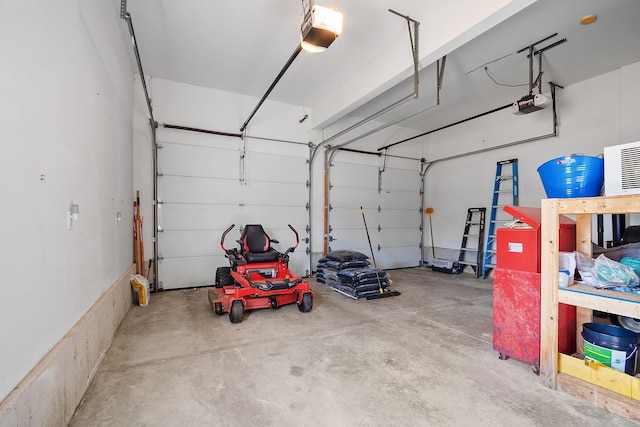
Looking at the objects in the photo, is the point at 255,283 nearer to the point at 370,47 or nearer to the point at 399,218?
the point at 370,47

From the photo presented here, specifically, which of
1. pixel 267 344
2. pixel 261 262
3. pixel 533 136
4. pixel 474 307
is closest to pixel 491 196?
pixel 533 136

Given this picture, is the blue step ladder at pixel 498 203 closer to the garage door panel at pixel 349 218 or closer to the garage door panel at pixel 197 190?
the garage door panel at pixel 349 218

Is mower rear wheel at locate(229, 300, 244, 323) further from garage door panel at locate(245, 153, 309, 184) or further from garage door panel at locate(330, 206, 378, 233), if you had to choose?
garage door panel at locate(330, 206, 378, 233)

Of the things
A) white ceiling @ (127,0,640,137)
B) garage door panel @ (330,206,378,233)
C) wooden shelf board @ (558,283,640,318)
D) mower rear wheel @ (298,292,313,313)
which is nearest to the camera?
wooden shelf board @ (558,283,640,318)

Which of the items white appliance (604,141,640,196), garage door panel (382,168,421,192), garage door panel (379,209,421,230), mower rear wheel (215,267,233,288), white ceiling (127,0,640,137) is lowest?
mower rear wheel (215,267,233,288)

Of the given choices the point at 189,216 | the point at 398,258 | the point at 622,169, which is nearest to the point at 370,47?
the point at 622,169

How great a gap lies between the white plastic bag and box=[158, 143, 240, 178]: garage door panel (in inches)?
195

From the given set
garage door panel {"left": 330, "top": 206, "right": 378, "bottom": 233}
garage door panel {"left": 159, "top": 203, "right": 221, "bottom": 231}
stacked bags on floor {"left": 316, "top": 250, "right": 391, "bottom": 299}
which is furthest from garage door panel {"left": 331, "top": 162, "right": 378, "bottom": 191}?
garage door panel {"left": 159, "top": 203, "right": 221, "bottom": 231}

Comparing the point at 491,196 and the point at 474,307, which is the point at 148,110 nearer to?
the point at 474,307

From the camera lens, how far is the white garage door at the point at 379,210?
21.4 ft

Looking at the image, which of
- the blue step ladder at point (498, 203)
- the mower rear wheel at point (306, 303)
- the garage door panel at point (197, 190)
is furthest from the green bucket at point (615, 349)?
the garage door panel at point (197, 190)

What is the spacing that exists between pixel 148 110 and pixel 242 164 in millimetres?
1693

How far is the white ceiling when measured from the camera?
3.21 meters

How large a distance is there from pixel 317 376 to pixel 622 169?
2.46 meters
